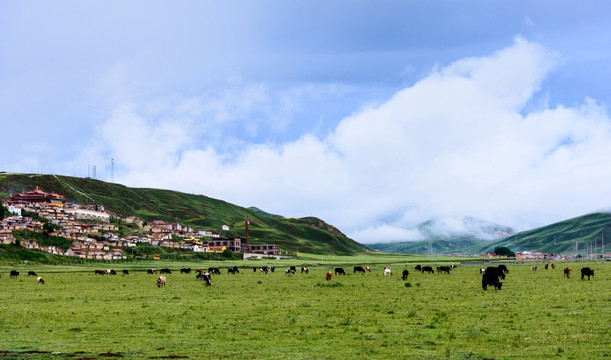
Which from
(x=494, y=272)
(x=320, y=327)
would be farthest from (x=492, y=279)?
(x=320, y=327)

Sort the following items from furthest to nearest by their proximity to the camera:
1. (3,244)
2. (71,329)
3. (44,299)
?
(3,244) → (44,299) → (71,329)

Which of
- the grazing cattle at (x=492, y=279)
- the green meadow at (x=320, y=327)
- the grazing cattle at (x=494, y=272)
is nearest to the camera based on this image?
the green meadow at (x=320, y=327)

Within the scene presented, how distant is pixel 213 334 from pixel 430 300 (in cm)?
1987

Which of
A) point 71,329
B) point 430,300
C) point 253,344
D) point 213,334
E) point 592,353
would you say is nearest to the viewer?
point 592,353

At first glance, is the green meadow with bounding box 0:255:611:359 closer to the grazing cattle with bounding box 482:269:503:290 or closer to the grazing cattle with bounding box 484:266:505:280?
the grazing cattle with bounding box 482:269:503:290

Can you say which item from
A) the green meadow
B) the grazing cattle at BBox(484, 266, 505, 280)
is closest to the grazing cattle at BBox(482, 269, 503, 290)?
the grazing cattle at BBox(484, 266, 505, 280)

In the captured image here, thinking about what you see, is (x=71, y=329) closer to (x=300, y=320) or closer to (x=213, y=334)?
(x=213, y=334)

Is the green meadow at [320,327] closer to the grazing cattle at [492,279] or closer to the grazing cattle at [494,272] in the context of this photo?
the grazing cattle at [492,279]

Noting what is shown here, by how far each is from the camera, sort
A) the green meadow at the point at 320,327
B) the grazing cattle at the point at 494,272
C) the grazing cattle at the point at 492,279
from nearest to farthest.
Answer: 1. the green meadow at the point at 320,327
2. the grazing cattle at the point at 492,279
3. the grazing cattle at the point at 494,272

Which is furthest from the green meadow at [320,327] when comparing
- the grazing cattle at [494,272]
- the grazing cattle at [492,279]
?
the grazing cattle at [494,272]

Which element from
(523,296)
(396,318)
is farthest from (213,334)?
(523,296)

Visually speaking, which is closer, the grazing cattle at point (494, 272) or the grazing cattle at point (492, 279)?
the grazing cattle at point (492, 279)

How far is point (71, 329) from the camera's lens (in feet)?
96.0

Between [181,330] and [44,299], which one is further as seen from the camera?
[44,299]
